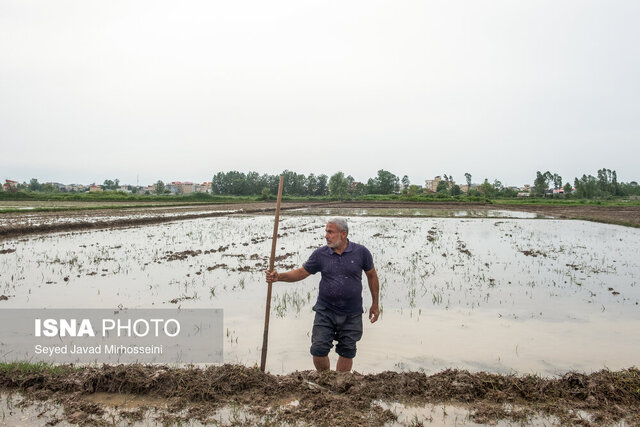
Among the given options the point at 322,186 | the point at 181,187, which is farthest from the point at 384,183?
the point at 181,187

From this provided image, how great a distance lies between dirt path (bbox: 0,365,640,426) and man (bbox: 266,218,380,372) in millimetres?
198

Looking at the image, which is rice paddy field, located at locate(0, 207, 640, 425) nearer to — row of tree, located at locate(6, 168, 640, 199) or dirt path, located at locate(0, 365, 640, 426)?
dirt path, located at locate(0, 365, 640, 426)

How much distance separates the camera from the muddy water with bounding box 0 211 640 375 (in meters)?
4.17

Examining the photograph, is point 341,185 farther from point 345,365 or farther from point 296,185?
point 345,365

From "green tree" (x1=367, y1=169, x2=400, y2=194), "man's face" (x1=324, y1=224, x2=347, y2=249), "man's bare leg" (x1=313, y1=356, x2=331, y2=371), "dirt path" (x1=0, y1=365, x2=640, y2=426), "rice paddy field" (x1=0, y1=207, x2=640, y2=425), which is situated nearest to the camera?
"dirt path" (x1=0, y1=365, x2=640, y2=426)

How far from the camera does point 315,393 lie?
10.00ft

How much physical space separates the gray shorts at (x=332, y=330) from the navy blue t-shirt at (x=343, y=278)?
51 millimetres

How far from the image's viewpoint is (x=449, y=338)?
4.60 m

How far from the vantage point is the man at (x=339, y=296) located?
3250 millimetres

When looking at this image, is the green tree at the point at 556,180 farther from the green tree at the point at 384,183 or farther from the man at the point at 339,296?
the man at the point at 339,296

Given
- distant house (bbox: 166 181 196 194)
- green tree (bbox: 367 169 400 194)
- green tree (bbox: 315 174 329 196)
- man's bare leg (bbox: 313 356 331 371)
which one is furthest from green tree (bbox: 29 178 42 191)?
man's bare leg (bbox: 313 356 331 371)

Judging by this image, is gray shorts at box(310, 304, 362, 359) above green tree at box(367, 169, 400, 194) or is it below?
below

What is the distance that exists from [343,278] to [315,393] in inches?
33.4

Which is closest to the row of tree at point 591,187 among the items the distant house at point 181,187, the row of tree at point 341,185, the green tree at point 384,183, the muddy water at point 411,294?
the row of tree at point 341,185
